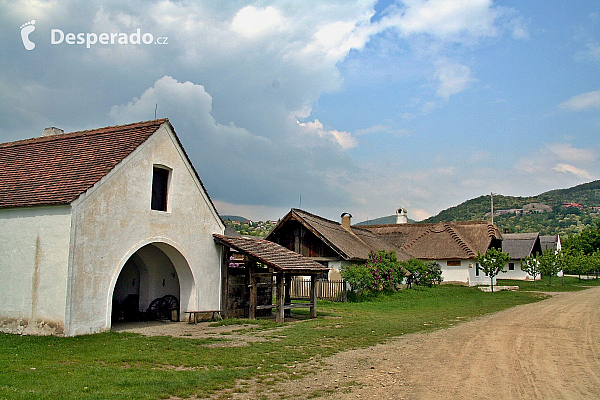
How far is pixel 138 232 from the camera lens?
15.9 metres

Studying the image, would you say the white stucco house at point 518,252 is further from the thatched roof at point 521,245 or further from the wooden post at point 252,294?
the wooden post at point 252,294

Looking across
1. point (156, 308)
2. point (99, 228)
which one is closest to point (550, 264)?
point (156, 308)

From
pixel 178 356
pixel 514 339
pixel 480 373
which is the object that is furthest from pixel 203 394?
pixel 514 339

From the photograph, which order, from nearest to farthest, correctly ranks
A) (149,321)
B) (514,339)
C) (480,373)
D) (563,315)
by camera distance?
(480,373)
(514,339)
(149,321)
(563,315)

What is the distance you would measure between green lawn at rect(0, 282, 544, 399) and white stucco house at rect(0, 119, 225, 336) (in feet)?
3.84

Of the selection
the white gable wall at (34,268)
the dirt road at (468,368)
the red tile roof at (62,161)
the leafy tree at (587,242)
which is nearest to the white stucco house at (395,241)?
the dirt road at (468,368)

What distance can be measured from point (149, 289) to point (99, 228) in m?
5.57

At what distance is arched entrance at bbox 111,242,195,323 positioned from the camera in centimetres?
1897

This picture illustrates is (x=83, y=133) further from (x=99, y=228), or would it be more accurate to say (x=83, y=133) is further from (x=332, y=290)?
(x=332, y=290)

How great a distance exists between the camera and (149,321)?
18.6m

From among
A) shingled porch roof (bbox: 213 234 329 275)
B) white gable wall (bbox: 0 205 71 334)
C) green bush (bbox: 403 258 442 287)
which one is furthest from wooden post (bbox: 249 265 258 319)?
green bush (bbox: 403 258 442 287)

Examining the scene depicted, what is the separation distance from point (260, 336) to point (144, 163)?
6.58 m

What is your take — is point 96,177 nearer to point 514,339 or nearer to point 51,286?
point 51,286

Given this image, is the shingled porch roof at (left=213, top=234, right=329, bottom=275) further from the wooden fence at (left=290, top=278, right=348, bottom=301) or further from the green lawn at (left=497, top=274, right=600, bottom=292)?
the green lawn at (left=497, top=274, right=600, bottom=292)
